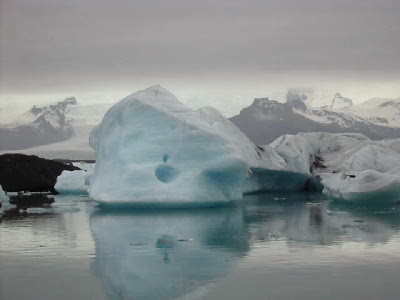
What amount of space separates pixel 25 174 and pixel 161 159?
22740mm

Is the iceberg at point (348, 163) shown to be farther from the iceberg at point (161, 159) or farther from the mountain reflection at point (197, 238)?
the iceberg at point (161, 159)

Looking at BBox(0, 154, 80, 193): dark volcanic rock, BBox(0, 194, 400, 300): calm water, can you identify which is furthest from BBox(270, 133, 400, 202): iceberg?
BBox(0, 154, 80, 193): dark volcanic rock

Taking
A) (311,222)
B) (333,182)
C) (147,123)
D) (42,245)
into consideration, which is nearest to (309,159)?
(333,182)

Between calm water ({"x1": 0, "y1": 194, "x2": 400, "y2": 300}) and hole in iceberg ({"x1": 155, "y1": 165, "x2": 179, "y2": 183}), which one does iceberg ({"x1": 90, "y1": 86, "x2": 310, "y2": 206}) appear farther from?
calm water ({"x1": 0, "y1": 194, "x2": 400, "y2": 300})

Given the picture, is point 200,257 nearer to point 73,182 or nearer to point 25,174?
point 73,182

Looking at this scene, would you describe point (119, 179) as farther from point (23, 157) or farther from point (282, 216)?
point (23, 157)

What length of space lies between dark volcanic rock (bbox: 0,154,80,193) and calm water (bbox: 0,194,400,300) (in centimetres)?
2197

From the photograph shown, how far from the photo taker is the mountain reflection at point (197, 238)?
853 cm

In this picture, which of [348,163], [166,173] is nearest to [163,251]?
[166,173]

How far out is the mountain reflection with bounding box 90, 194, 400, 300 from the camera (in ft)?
28.0

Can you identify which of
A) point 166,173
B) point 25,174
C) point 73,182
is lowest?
point 73,182

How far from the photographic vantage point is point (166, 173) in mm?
19062

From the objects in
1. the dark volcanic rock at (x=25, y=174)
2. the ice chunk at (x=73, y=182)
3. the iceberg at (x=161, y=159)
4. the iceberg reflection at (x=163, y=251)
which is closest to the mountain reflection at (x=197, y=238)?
the iceberg reflection at (x=163, y=251)

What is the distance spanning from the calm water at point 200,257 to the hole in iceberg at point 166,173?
201 centimetres
